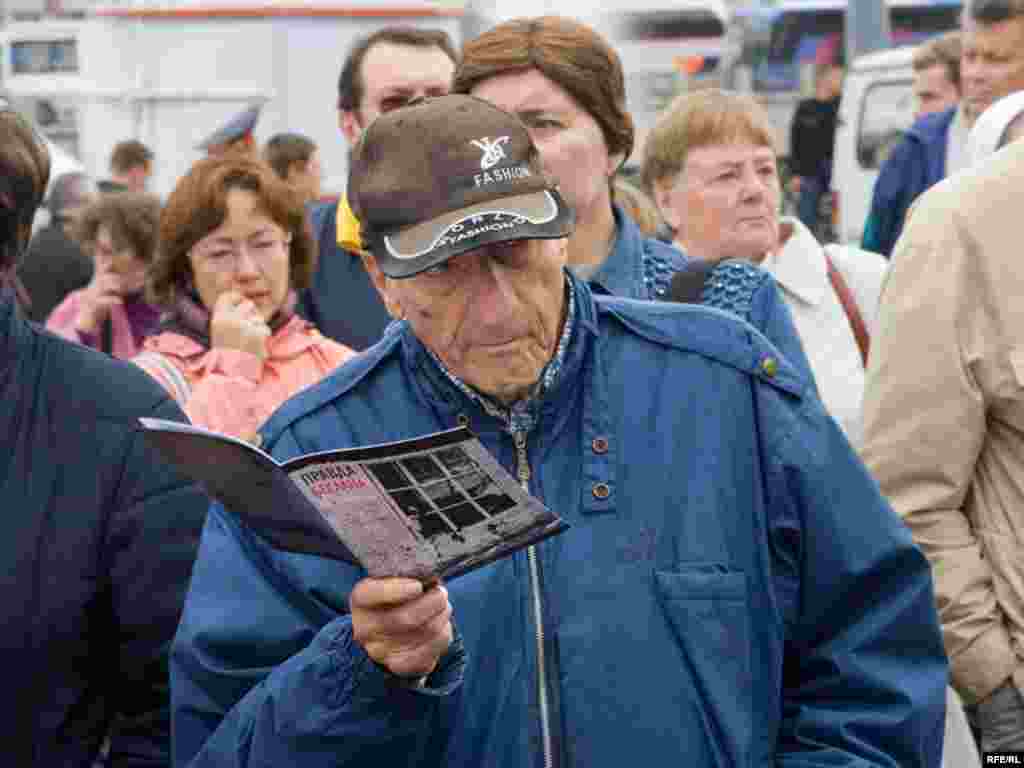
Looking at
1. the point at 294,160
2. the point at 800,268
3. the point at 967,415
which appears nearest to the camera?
the point at 967,415

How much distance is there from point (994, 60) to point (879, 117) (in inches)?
508

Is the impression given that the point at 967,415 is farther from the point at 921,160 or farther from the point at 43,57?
the point at 43,57

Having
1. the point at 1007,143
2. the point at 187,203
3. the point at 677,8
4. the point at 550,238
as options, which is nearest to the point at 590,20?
the point at 677,8

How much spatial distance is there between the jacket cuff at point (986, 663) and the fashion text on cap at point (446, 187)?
1.43 m

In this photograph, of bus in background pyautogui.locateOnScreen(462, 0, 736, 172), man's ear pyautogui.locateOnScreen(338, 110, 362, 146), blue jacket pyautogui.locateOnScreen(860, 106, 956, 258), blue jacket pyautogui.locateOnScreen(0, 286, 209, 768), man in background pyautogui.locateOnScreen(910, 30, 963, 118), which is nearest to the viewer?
blue jacket pyautogui.locateOnScreen(0, 286, 209, 768)

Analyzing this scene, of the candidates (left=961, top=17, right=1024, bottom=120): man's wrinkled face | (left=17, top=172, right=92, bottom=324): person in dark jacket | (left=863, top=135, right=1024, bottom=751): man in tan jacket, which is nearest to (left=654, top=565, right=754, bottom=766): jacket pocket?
(left=863, top=135, right=1024, bottom=751): man in tan jacket

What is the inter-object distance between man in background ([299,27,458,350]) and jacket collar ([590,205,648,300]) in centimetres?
152

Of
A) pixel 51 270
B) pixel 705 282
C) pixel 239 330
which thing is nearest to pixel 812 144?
pixel 51 270

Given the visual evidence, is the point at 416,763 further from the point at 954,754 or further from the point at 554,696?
the point at 954,754

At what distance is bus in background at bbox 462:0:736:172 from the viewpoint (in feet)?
62.3

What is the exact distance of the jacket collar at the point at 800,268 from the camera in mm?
5090

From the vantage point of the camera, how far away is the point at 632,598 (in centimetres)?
257

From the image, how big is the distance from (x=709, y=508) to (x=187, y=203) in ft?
10.3

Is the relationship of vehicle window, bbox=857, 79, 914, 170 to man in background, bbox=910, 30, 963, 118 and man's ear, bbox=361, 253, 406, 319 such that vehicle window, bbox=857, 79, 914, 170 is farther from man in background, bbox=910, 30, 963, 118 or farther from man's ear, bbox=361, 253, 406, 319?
man's ear, bbox=361, 253, 406, 319
